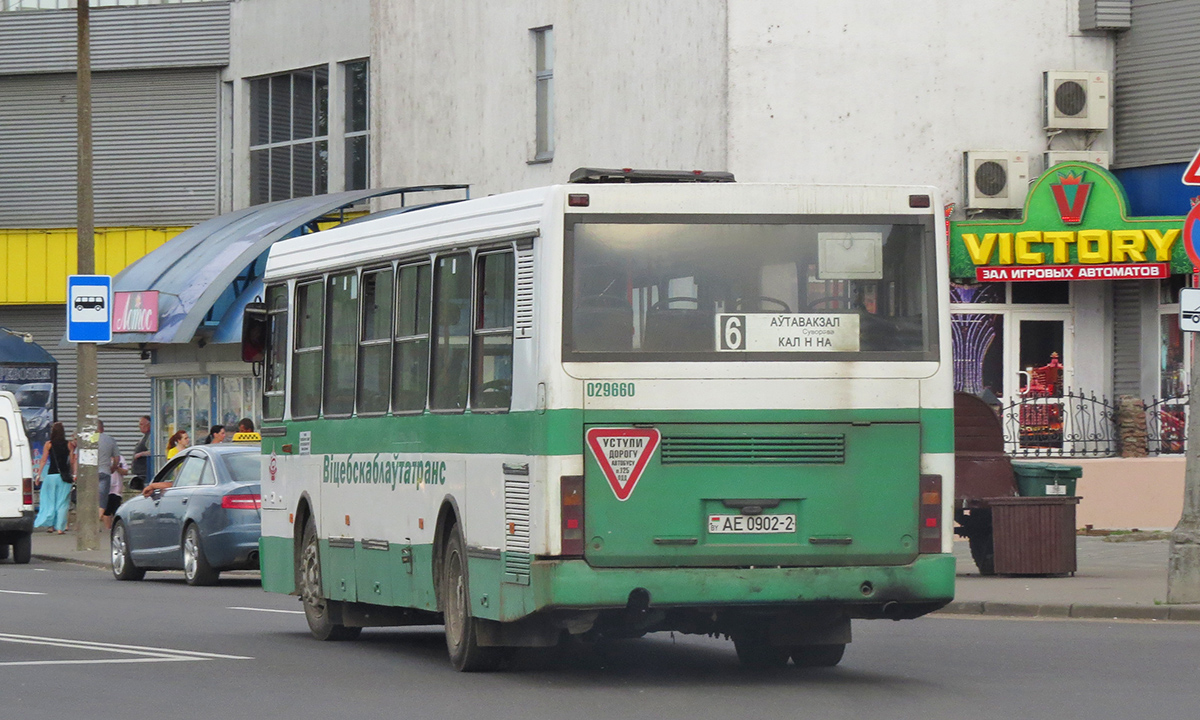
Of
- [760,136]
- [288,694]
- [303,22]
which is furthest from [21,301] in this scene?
[288,694]

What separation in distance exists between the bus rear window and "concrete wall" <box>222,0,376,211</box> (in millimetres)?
23762

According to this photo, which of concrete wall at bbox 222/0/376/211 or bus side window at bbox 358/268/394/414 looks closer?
bus side window at bbox 358/268/394/414

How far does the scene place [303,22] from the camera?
1510 inches

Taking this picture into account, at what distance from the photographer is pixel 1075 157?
28.1 meters

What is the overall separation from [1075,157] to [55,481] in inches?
647

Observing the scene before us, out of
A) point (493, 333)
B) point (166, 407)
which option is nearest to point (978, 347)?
point (166, 407)

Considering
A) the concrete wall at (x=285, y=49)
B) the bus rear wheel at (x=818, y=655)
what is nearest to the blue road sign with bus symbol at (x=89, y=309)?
the concrete wall at (x=285, y=49)

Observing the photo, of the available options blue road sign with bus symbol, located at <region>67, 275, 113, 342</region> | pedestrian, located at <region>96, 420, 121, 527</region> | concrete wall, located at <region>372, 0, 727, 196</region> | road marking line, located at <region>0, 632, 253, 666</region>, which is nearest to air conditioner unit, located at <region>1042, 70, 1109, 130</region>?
concrete wall, located at <region>372, 0, 727, 196</region>

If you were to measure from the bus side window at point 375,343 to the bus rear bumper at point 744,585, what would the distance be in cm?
289

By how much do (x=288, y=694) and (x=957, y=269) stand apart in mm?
17652

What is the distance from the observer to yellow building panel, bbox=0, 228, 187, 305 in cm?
4056

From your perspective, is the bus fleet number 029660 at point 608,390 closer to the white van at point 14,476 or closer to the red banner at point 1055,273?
the red banner at point 1055,273

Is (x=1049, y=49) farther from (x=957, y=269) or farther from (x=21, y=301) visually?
A: (x=21, y=301)

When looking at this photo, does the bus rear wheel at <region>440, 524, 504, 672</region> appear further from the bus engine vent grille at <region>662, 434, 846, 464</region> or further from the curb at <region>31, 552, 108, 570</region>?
the curb at <region>31, 552, 108, 570</region>
